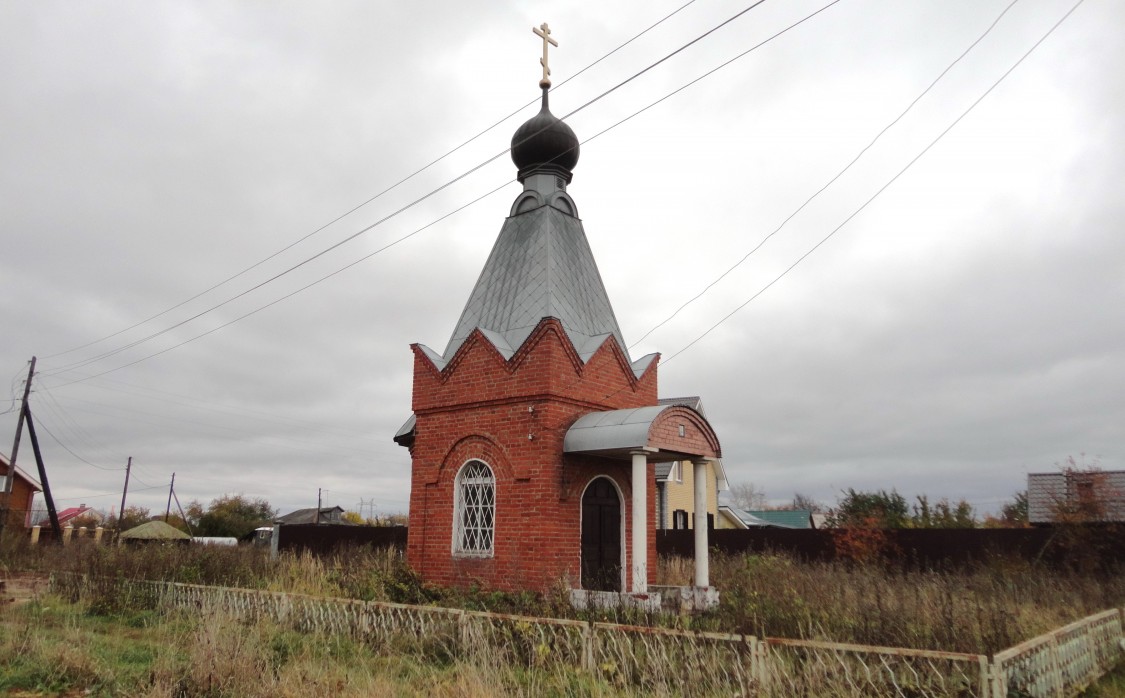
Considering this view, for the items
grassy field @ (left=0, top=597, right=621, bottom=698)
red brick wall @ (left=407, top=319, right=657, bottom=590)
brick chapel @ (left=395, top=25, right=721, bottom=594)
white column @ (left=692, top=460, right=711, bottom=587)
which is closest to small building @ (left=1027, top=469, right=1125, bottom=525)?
white column @ (left=692, top=460, right=711, bottom=587)

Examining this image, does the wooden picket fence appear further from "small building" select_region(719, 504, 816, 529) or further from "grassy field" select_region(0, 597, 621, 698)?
"small building" select_region(719, 504, 816, 529)

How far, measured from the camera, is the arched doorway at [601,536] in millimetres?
10703

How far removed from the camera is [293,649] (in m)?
8.21

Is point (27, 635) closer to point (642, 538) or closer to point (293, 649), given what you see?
point (293, 649)

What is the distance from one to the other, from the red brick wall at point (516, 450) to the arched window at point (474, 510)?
0.10m

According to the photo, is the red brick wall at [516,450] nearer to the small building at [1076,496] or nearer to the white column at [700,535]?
the white column at [700,535]

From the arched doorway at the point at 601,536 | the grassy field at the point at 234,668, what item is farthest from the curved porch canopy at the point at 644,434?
the grassy field at the point at 234,668

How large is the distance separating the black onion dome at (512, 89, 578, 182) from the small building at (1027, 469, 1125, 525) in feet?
38.3

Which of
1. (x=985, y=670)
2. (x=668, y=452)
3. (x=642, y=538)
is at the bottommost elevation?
(x=985, y=670)

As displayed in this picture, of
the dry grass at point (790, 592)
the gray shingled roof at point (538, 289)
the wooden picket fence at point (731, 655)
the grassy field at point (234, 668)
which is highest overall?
the gray shingled roof at point (538, 289)

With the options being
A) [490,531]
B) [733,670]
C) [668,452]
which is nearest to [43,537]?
[490,531]

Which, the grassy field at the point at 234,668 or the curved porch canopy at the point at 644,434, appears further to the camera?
the curved porch canopy at the point at 644,434

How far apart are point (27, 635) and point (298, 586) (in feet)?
11.7

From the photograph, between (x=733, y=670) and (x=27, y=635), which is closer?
(x=733, y=670)
